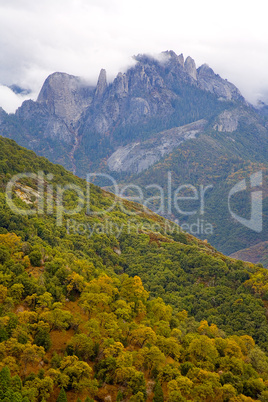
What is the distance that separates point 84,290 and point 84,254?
26.3 m

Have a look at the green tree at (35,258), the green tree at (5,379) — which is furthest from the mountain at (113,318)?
the green tree at (35,258)

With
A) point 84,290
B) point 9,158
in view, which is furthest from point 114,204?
point 84,290

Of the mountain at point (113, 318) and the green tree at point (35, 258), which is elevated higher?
the green tree at point (35, 258)

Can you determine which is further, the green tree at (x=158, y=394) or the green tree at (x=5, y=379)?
the green tree at (x=158, y=394)

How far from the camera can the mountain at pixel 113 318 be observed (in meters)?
36.1

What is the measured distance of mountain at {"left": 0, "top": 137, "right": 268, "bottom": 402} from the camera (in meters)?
36.1

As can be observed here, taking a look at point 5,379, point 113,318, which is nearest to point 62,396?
point 5,379

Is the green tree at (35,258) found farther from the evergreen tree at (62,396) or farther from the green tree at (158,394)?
the green tree at (158,394)

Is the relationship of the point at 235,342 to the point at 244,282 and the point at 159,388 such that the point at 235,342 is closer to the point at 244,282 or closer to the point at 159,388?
the point at 159,388

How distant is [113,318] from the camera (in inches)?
1785

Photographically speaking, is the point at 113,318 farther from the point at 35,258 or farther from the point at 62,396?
the point at 35,258

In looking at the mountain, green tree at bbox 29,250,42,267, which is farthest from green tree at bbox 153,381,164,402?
green tree at bbox 29,250,42,267

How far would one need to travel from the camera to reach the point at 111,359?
38.0m

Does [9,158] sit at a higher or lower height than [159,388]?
higher
